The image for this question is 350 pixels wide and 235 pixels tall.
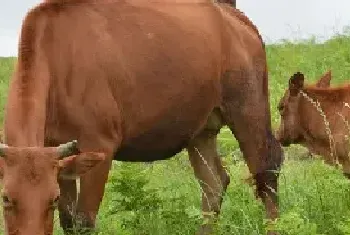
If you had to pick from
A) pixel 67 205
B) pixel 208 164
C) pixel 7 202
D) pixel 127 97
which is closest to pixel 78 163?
pixel 7 202

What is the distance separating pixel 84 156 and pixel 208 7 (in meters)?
3.34

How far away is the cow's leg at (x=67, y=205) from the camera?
7.67m

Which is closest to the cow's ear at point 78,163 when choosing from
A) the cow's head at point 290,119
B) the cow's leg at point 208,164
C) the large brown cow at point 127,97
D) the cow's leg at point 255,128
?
the large brown cow at point 127,97

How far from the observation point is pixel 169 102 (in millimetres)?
8305

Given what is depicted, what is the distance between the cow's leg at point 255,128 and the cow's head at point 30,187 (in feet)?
Result: 10.1

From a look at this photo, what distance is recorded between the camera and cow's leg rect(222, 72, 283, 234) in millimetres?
9109

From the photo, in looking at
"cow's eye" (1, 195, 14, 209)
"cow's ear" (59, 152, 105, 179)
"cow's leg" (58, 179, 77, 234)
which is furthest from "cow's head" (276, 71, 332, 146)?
"cow's eye" (1, 195, 14, 209)

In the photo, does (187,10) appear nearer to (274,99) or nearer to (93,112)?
(93,112)

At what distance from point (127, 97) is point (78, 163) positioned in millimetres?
1509

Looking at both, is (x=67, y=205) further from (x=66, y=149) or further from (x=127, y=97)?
(x=66, y=149)

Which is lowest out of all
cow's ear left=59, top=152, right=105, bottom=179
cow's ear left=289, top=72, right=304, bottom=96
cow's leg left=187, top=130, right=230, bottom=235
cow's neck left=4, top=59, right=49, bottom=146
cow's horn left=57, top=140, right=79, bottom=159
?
cow's leg left=187, top=130, right=230, bottom=235

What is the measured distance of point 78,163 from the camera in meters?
6.48

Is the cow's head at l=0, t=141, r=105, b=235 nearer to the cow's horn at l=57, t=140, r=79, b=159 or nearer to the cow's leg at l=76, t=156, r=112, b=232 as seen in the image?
the cow's horn at l=57, t=140, r=79, b=159

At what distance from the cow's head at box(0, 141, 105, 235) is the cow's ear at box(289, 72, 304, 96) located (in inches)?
210
